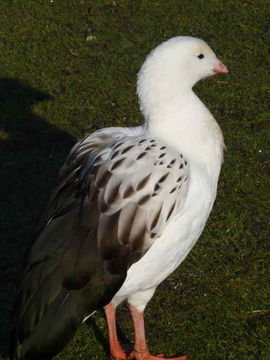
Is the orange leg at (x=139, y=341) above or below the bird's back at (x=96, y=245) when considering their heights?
below

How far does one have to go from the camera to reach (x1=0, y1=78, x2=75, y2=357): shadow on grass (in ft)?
19.0

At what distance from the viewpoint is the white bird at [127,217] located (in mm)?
4363

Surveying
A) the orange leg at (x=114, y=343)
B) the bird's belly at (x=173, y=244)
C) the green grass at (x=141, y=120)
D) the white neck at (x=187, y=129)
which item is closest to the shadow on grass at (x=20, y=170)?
the green grass at (x=141, y=120)

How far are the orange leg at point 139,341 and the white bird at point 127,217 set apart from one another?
0.30 meters

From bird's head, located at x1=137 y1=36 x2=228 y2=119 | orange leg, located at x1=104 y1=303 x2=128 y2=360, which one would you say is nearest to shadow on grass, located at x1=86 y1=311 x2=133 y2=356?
orange leg, located at x1=104 y1=303 x2=128 y2=360

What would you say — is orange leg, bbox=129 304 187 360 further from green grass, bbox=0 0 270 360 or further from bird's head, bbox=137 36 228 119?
bird's head, bbox=137 36 228 119

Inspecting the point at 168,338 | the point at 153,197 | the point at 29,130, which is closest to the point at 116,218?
the point at 153,197

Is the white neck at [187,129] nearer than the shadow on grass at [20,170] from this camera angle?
Yes

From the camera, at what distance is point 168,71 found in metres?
4.63

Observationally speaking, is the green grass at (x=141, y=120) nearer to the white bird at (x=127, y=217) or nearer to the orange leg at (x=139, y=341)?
the orange leg at (x=139, y=341)

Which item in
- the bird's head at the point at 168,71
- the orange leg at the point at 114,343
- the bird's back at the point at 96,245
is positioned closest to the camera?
the bird's back at the point at 96,245

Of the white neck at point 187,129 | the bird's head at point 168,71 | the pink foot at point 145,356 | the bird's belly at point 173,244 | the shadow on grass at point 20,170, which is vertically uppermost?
the bird's head at point 168,71

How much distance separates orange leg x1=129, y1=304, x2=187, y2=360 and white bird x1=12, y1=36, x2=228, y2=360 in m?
0.30

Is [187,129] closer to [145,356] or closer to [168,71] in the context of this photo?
[168,71]
